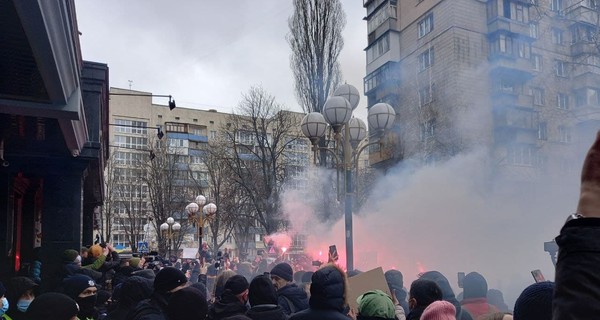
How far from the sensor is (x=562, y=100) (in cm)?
2192

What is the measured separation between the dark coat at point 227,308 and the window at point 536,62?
21.5 metres

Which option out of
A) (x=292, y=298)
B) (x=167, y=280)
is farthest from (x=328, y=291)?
(x=292, y=298)

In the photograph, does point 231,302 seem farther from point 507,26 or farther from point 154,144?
point 154,144

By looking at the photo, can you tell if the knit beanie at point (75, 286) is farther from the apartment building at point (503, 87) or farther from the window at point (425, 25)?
the window at point (425, 25)

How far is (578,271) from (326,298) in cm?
289

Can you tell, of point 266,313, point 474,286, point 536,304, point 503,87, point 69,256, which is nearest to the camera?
point 536,304

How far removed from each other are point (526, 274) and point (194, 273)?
1148 centimetres

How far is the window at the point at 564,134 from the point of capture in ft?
69.9

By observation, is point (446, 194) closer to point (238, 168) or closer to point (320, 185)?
point (320, 185)

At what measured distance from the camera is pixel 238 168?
3275cm

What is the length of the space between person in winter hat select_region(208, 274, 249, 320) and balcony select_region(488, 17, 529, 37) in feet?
75.5

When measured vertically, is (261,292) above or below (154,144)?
below

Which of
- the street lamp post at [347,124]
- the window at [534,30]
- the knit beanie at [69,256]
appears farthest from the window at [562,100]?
the knit beanie at [69,256]

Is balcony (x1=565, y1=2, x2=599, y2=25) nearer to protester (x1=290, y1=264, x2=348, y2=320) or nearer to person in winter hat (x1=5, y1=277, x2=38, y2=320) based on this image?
protester (x1=290, y1=264, x2=348, y2=320)
